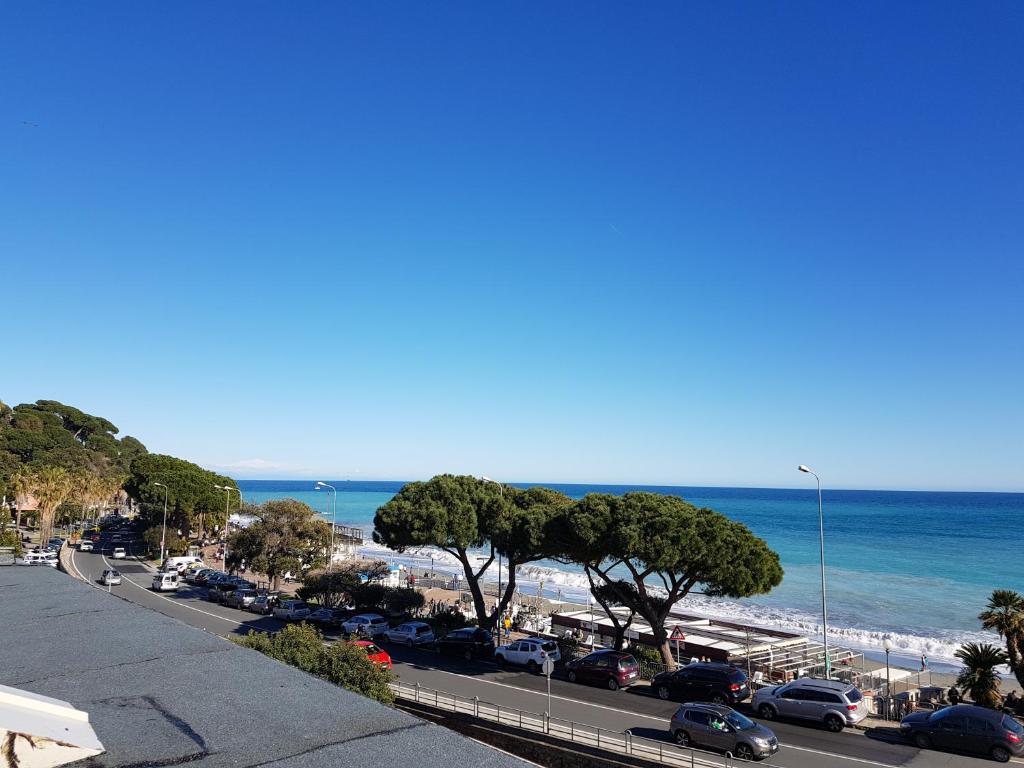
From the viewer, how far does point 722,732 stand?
1866 centimetres

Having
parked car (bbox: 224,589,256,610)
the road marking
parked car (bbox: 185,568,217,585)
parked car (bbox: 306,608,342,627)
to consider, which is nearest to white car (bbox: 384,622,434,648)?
parked car (bbox: 306,608,342,627)

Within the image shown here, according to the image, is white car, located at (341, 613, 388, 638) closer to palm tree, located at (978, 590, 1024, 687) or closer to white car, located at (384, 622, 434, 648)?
white car, located at (384, 622, 434, 648)

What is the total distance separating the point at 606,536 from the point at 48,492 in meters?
67.4

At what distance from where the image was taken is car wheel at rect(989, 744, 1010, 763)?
740 inches

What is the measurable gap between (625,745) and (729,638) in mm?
20680

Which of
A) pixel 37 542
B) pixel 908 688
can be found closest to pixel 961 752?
pixel 908 688

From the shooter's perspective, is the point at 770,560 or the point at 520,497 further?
the point at 520,497

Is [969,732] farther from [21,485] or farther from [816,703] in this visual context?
[21,485]

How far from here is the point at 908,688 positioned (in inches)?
1191

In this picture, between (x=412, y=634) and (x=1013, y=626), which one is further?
(x=412, y=634)

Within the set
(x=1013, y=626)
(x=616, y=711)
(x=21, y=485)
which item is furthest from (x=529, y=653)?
(x=21, y=485)

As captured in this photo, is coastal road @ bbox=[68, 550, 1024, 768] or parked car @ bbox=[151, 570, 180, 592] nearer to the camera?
coastal road @ bbox=[68, 550, 1024, 768]

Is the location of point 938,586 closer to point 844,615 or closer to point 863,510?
point 844,615

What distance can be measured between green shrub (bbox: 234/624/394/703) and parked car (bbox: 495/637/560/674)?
9.67 meters
